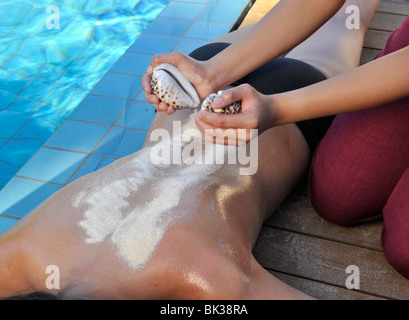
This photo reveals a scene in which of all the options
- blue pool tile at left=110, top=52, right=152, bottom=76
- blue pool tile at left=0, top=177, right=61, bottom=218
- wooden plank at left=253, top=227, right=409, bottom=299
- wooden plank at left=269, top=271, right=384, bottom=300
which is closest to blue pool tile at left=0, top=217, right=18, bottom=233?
blue pool tile at left=0, top=177, right=61, bottom=218

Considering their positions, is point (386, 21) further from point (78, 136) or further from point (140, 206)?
point (140, 206)

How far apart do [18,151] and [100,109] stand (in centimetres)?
64

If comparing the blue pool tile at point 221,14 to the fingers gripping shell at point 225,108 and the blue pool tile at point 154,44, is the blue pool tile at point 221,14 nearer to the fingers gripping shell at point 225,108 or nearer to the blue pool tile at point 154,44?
the blue pool tile at point 154,44

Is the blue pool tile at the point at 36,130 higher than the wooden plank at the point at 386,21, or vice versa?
the wooden plank at the point at 386,21

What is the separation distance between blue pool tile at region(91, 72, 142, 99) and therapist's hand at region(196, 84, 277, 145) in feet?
5.80

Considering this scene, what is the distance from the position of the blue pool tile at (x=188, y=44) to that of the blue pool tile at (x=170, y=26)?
12 centimetres

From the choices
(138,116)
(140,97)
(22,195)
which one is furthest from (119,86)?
(22,195)

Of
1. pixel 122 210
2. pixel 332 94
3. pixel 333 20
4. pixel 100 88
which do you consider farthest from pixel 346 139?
pixel 100 88

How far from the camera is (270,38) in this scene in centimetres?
169

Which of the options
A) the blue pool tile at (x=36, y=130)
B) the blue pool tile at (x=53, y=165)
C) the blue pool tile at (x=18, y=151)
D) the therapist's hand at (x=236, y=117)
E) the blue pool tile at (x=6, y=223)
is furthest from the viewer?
the blue pool tile at (x=36, y=130)

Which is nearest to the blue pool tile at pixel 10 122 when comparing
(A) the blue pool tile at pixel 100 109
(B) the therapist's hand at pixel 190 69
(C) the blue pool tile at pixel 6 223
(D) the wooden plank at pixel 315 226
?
(A) the blue pool tile at pixel 100 109

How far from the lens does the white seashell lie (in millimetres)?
1482

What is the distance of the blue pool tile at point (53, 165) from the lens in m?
2.39

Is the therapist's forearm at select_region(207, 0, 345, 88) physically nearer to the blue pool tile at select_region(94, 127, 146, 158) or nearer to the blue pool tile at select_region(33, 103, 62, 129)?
the blue pool tile at select_region(94, 127, 146, 158)
